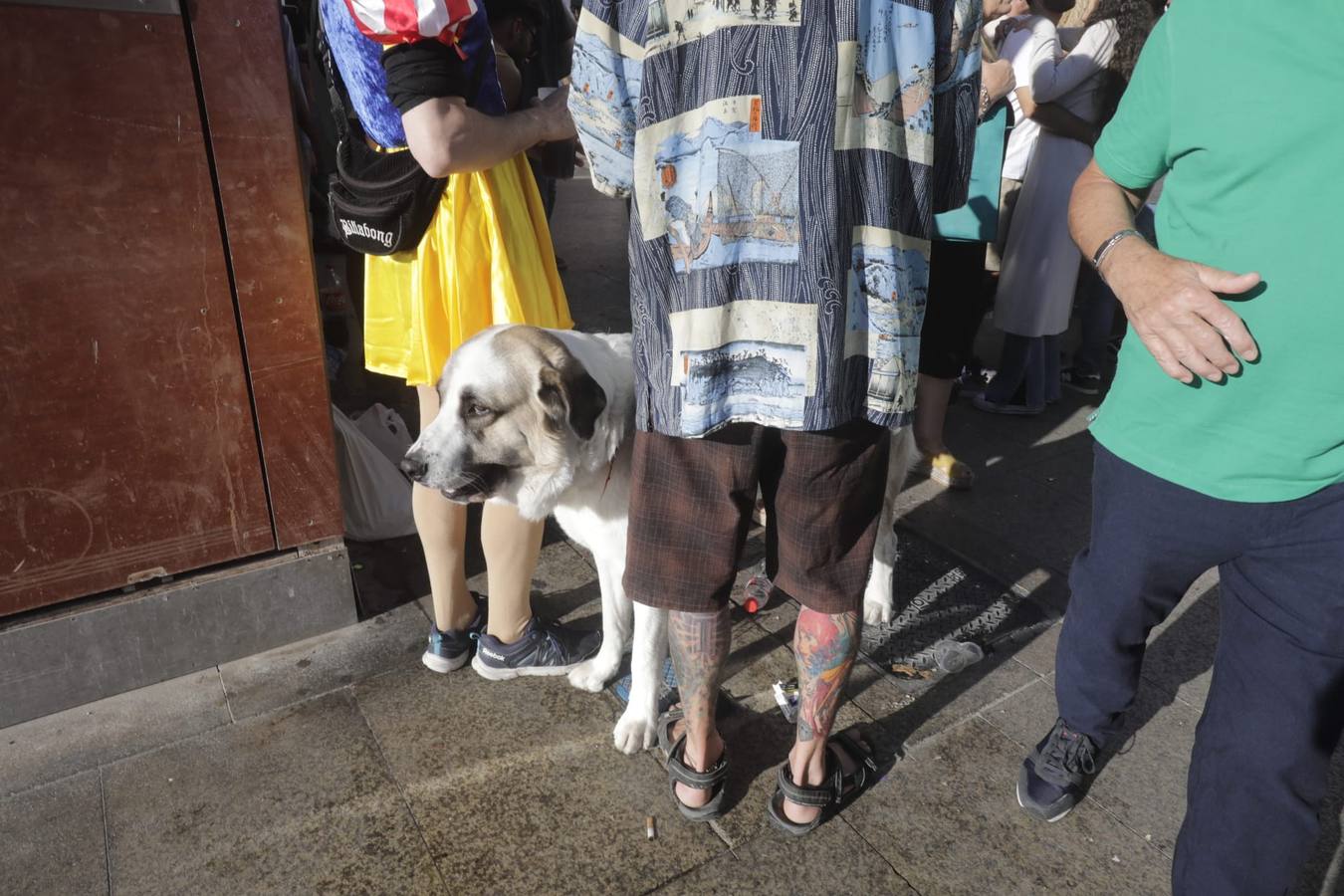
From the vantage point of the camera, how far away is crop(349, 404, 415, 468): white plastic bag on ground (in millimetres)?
4281

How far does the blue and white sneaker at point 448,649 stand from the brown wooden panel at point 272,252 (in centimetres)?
56

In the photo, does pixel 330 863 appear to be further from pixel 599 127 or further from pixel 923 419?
pixel 923 419

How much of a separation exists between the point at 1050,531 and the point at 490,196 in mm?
3101

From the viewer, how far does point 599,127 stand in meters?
1.92

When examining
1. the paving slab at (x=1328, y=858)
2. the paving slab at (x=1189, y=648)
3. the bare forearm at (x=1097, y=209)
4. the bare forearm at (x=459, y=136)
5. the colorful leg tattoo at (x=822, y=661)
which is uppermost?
the bare forearm at (x=459, y=136)

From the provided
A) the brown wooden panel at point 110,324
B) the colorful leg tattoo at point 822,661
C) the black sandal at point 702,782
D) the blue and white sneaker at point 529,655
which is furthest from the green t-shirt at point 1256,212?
the brown wooden panel at point 110,324

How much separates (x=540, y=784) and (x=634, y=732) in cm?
33

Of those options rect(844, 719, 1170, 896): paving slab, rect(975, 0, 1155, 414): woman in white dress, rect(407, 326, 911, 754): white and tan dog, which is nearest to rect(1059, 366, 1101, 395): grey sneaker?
rect(975, 0, 1155, 414): woman in white dress

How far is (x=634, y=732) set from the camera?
9.17 feet

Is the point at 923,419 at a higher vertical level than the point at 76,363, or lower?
lower

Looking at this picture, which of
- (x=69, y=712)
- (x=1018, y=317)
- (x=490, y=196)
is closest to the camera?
(x=490, y=196)

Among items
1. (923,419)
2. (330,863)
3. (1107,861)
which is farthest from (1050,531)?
(330,863)

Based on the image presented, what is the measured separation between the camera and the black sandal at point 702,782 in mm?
2510

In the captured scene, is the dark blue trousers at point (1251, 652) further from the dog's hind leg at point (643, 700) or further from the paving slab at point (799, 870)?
the dog's hind leg at point (643, 700)
